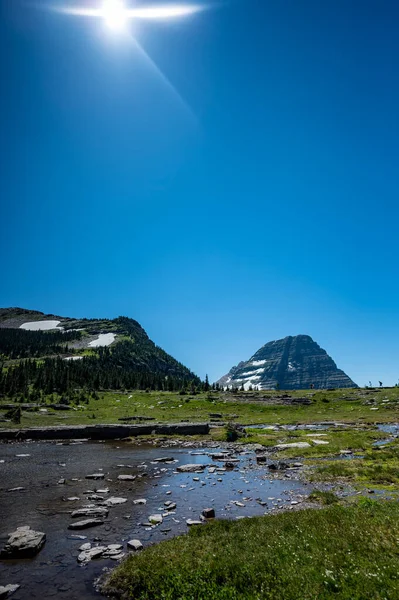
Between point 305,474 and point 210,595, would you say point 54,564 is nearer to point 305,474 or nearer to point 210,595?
point 210,595

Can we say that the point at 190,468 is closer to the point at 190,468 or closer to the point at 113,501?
the point at 190,468

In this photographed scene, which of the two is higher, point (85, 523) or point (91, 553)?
point (91, 553)

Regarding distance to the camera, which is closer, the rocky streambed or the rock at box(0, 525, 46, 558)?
the rocky streambed

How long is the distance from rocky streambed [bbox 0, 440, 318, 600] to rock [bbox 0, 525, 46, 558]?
0.13m

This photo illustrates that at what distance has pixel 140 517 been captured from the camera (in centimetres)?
1324

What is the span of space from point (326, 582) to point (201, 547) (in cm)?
401

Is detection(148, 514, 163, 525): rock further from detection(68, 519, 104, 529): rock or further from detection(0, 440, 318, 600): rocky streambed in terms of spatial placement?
detection(68, 519, 104, 529): rock

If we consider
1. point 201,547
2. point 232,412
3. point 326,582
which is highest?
point 326,582

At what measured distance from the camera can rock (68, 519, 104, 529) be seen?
39.5 feet

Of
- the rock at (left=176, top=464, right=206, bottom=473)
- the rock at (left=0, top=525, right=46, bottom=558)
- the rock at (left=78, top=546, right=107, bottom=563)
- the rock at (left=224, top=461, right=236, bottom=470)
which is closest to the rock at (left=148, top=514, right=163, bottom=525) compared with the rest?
the rock at (left=78, top=546, right=107, bottom=563)

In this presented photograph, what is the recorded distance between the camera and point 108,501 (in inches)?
598

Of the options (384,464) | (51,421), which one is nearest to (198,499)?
(384,464)

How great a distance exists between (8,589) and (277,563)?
6.66 meters

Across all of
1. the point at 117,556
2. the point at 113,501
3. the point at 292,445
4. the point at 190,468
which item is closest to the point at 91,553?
the point at 117,556
